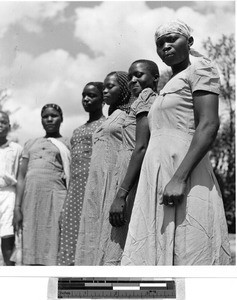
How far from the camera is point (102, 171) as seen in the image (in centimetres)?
335

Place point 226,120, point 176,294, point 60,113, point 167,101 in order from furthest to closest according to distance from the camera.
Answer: point 60,113, point 226,120, point 167,101, point 176,294

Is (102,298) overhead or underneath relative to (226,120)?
underneath

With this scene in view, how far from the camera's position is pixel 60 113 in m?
4.02

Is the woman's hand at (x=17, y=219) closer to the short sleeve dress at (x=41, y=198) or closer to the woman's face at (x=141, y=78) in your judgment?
the short sleeve dress at (x=41, y=198)

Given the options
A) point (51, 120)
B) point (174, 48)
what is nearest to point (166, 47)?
point (174, 48)

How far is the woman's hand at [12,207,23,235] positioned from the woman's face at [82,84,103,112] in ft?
3.36

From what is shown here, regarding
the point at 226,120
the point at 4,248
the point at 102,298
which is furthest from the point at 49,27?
the point at 102,298

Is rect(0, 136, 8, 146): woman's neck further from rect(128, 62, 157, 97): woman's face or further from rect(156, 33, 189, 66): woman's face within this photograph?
rect(156, 33, 189, 66): woman's face

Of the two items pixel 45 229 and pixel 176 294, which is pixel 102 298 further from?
pixel 45 229

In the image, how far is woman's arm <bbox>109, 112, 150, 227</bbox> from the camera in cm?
289

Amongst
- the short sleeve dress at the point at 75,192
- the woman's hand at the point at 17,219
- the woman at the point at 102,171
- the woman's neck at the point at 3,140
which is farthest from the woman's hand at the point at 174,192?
the woman's neck at the point at 3,140

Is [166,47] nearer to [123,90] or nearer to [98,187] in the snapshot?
[123,90]

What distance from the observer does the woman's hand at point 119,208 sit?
291 cm

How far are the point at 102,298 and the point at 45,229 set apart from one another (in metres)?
1.83
